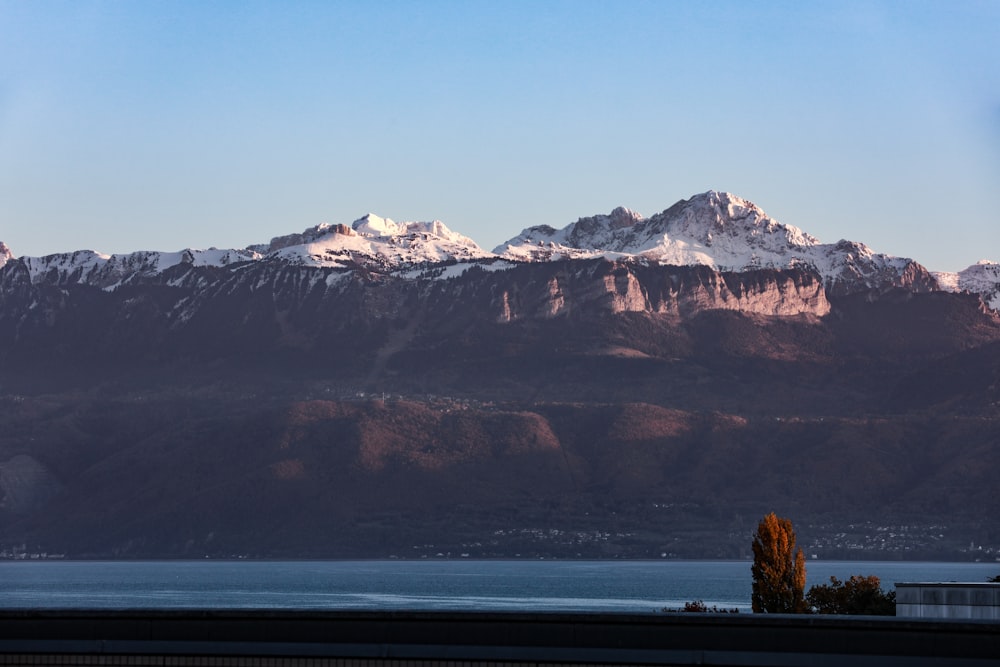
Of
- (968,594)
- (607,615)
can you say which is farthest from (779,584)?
(607,615)

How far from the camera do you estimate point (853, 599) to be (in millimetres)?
79188

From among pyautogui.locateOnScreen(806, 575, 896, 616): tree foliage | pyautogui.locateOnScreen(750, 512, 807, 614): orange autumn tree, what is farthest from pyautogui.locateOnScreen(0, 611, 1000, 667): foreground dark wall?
pyautogui.locateOnScreen(750, 512, 807, 614): orange autumn tree

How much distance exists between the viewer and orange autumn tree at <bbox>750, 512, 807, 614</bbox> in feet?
269

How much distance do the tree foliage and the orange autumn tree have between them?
36.1 inches

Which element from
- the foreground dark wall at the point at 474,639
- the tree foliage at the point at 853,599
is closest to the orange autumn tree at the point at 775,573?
the tree foliage at the point at 853,599

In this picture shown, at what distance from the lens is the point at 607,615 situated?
34.9 metres

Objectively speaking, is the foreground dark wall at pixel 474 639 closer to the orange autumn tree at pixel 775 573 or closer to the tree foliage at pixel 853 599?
the tree foliage at pixel 853 599

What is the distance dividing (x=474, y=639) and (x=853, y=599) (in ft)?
154

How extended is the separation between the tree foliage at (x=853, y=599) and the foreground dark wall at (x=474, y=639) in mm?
38848

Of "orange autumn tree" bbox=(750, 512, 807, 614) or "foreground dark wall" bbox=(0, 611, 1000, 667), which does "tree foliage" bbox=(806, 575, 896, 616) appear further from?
"foreground dark wall" bbox=(0, 611, 1000, 667)

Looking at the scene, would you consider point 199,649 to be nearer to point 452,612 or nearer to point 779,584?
point 452,612

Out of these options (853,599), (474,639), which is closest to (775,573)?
(853,599)

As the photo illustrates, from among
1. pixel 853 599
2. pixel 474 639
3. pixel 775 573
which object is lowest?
pixel 474 639

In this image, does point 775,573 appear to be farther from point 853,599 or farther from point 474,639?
point 474,639
